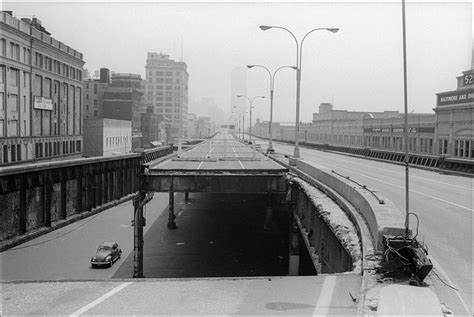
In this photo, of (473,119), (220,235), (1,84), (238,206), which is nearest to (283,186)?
(220,235)

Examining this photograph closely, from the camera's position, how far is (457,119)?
42.6 meters

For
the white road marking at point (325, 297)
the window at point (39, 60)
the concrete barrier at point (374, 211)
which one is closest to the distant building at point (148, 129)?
the window at point (39, 60)

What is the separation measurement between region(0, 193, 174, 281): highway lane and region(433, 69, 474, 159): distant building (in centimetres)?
2898

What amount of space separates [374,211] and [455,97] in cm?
3476

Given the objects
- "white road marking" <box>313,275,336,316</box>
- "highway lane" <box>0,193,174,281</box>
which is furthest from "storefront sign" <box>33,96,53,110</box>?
"white road marking" <box>313,275,336,316</box>

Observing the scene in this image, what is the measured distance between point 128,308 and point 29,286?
3097 millimetres

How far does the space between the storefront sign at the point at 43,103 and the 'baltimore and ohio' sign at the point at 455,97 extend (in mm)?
43755

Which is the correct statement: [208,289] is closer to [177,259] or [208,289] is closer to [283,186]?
[283,186]

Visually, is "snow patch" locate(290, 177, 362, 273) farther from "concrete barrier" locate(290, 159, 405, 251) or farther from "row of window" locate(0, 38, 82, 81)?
"row of window" locate(0, 38, 82, 81)

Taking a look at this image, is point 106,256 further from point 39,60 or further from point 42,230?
point 39,60

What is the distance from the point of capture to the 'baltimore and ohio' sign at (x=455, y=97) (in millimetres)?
40312

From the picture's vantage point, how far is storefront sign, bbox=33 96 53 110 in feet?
182

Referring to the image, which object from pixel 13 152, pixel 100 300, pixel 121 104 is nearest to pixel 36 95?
pixel 13 152

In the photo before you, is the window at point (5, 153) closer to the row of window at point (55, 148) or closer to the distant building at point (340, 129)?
the row of window at point (55, 148)
